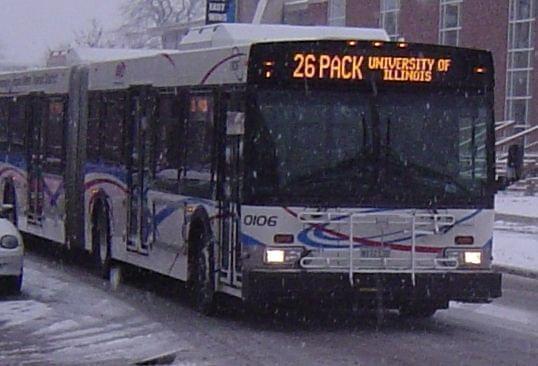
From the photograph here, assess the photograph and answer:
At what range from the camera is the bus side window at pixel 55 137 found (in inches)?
879

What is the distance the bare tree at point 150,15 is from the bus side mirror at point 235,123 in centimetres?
8554

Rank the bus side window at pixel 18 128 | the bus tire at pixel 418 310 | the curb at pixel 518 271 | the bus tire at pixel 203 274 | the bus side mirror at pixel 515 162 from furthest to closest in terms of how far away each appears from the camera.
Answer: the bus side window at pixel 18 128
the curb at pixel 518 271
the bus tire at pixel 418 310
the bus tire at pixel 203 274
the bus side mirror at pixel 515 162

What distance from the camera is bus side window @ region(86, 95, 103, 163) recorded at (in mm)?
20469

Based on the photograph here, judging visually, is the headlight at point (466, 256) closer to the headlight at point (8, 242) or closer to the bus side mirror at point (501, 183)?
the bus side mirror at point (501, 183)

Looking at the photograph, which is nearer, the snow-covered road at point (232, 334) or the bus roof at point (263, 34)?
the snow-covered road at point (232, 334)

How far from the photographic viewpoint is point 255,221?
47.7 feet

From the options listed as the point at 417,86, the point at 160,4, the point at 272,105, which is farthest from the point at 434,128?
the point at 160,4

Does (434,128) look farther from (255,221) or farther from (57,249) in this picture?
(57,249)

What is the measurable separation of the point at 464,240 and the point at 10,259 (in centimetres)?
556

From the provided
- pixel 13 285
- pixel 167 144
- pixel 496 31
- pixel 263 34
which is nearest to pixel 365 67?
pixel 167 144

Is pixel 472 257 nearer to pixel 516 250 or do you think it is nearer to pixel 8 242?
pixel 8 242

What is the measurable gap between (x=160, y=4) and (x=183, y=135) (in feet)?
286

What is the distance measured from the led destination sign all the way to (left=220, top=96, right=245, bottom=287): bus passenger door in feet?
2.60

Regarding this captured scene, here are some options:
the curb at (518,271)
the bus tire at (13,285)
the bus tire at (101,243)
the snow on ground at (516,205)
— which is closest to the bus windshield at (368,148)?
the bus tire at (13,285)
